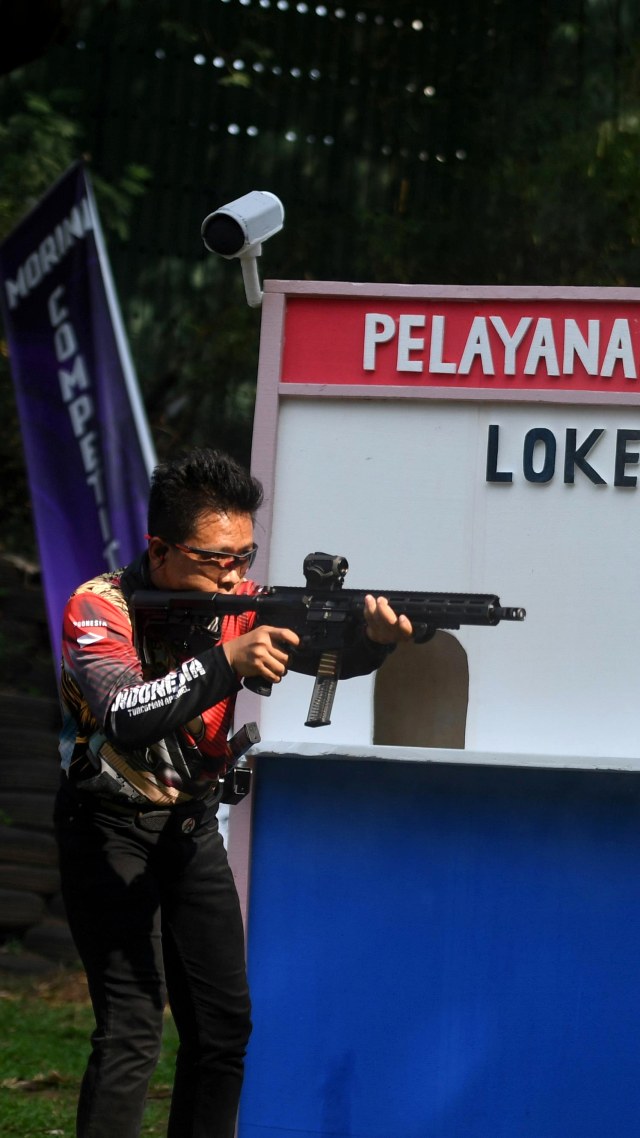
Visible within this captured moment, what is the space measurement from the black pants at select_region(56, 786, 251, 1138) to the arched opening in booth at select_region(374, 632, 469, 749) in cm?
74

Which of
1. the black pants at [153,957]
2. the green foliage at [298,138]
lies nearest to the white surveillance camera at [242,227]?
the black pants at [153,957]

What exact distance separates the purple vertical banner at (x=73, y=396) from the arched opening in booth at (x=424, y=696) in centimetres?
238

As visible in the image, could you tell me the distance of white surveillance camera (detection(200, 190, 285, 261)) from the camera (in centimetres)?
375

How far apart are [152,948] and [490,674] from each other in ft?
3.82

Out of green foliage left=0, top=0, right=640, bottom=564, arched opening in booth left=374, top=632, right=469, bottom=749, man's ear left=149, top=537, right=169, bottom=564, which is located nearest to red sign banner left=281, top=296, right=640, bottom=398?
arched opening in booth left=374, top=632, right=469, bottom=749

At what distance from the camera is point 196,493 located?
127 inches

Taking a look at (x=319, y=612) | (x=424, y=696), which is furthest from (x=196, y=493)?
(x=424, y=696)

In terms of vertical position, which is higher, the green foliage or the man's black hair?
the green foliage

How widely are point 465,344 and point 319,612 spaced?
1.02 metres

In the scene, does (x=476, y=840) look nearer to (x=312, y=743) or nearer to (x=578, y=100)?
(x=312, y=743)

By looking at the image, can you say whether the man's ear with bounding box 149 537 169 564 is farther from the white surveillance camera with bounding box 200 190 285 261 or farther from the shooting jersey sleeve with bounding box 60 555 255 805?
the white surveillance camera with bounding box 200 190 285 261

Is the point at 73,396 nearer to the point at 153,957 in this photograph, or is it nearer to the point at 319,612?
the point at 319,612

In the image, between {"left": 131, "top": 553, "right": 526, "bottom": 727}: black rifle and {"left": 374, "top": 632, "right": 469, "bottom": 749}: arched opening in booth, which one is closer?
{"left": 131, "top": 553, "right": 526, "bottom": 727}: black rifle

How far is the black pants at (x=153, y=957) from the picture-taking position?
3084mm
